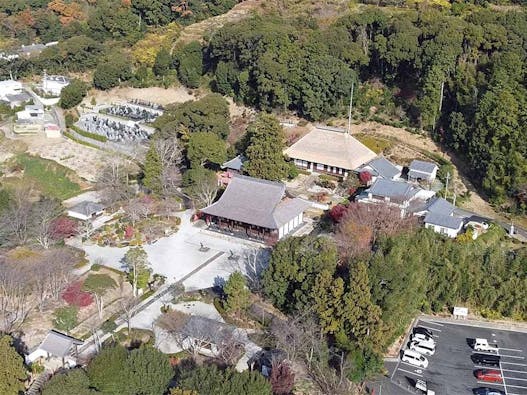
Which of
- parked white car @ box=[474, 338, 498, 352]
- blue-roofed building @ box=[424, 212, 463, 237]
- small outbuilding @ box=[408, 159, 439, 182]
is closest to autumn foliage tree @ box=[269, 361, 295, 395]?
parked white car @ box=[474, 338, 498, 352]

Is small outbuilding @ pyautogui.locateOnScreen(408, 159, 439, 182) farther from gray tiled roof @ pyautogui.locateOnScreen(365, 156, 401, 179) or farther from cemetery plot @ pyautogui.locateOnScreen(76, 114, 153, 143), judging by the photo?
cemetery plot @ pyautogui.locateOnScreen(76, 114, 153, 143)

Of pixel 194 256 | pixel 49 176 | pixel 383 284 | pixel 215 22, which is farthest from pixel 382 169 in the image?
pixel 215 22

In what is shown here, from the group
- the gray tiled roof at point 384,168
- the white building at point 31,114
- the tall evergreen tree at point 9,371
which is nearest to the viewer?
the tall evergreen tree at point 9,371

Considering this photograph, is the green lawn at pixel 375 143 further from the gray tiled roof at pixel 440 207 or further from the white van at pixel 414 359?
the white van at pixel 414 359

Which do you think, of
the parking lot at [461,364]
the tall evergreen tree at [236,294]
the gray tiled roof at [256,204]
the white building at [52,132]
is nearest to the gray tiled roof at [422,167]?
the gray tiled roof at [256,204]

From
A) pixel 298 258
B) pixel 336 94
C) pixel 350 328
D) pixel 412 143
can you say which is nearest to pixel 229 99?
pixel 336 94

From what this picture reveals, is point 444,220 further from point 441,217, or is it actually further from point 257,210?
point 257,210
